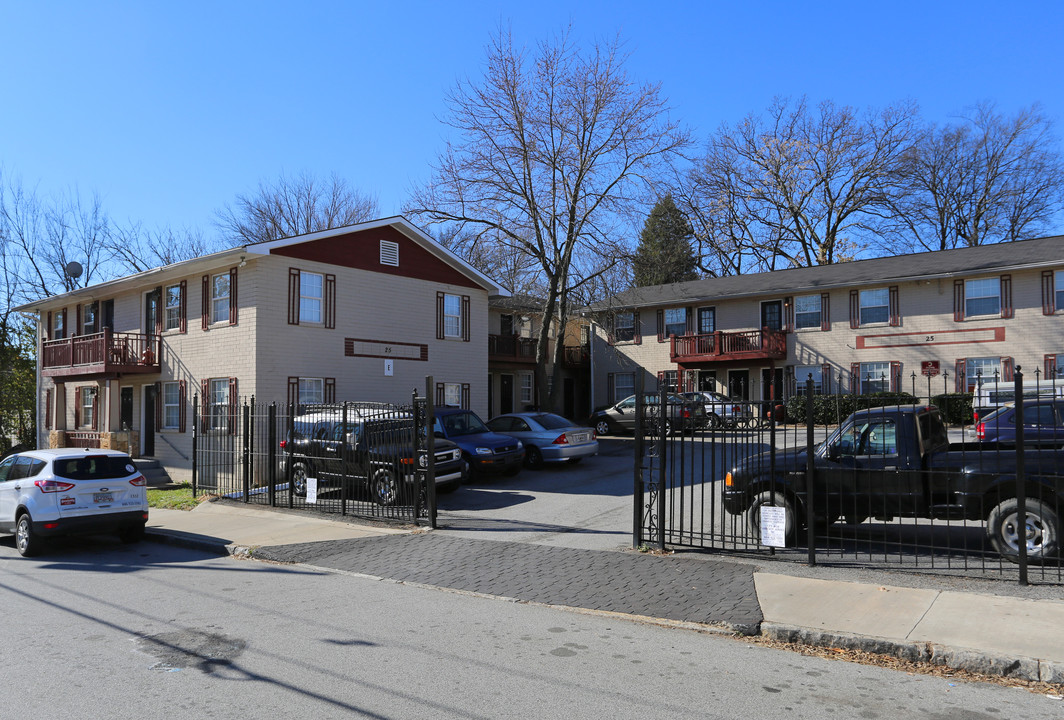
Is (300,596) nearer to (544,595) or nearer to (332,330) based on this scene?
(544,595)

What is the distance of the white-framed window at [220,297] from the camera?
21.8 meters

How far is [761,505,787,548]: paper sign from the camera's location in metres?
9.04

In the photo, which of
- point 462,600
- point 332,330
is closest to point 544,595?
point 462,600

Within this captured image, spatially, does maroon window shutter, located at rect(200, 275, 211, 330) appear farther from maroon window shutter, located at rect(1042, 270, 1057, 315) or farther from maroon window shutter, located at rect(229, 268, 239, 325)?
maroon window shutter, located at rect(1042, 270, 1057, 315)

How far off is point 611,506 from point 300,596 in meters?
6.80

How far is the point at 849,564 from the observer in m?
8.94

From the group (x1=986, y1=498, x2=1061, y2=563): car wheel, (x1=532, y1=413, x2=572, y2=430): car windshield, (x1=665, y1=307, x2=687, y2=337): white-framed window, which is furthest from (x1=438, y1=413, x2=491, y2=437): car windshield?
(x1=665, y1=307, x2=687, y2=337): white-framed window

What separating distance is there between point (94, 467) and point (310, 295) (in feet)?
32.7

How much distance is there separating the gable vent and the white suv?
39.3 ft

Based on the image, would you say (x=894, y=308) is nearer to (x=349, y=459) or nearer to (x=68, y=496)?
(x=349, y=459)

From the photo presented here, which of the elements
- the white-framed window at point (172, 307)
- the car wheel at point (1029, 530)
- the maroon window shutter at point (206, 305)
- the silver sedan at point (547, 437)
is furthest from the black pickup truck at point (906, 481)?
the white-framed window at point (172, 307)

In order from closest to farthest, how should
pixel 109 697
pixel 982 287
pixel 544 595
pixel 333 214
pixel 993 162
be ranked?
1. pixel 109 697
2. pixel 544 595
3. pixel 982 287
4. pixel 993 162
5. pixel 333 214

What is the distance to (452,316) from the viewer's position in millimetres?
25812

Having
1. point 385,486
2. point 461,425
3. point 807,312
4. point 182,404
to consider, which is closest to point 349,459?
point 385,486
